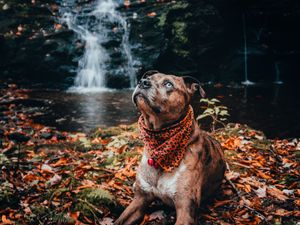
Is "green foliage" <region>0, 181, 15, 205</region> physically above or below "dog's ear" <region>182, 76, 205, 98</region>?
below

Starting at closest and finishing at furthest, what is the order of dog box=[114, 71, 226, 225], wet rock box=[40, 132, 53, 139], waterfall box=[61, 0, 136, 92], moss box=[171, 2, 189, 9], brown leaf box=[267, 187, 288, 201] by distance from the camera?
dog box=[114, 71, 226, 225] → brown leaf box=[267, 187, 288, 201] → wet rock box=[40, 132, 53, 139] → waterfall box=[61, 0, 136, 92] → moss box=[171, 2, 189, 9]

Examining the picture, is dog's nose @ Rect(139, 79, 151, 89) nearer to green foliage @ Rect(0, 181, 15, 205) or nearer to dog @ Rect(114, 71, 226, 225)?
dog @ Rect(114, 71, 226, 225)

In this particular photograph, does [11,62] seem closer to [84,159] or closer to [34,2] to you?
[34,2]

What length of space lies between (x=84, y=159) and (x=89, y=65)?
36.4 ft

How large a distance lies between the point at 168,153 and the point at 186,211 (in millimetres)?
574

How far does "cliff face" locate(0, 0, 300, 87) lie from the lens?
49.4ft

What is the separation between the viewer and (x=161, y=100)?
3094 mm

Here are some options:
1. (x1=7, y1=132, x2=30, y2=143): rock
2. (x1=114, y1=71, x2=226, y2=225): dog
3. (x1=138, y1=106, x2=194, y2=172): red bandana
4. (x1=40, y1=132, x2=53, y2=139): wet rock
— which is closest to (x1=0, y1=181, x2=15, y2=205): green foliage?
(x1=114, y1=71, x2=226, y2=225): dog

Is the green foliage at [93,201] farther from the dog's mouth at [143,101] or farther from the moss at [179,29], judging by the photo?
the moss at [179,29]

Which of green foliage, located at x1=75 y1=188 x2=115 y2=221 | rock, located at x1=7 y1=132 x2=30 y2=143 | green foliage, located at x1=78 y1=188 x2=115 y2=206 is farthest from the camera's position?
rock, located at x1=7 y1=132 x2=30 y2=143

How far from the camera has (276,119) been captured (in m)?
9.81

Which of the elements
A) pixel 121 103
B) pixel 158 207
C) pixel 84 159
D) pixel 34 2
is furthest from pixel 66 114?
pixel 34 2

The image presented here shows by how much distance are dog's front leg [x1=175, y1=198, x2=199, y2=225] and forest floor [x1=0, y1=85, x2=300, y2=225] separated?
1.40 feet

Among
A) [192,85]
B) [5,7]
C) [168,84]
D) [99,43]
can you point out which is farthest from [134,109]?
[5,7]
